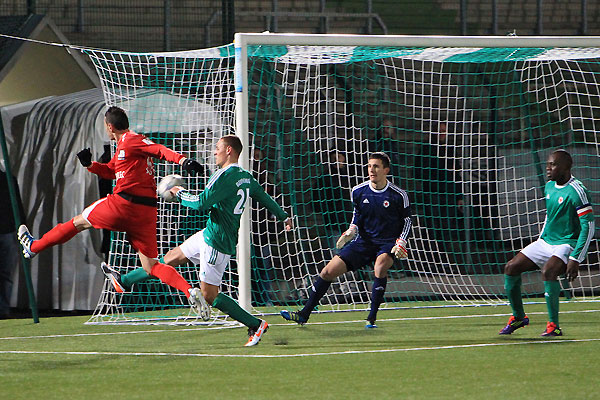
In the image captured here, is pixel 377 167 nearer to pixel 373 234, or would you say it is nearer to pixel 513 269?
pixel 373 234

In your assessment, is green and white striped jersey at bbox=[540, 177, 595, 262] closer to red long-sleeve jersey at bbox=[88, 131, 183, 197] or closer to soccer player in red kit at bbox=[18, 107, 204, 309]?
soccer player in red kit at bbox=[18, 107, 204, 309]

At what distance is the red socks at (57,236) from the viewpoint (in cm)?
873

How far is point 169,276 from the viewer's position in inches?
337

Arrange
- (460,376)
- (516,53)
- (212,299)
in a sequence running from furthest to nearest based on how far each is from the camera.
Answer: (516,53), (212,299), (460,376)

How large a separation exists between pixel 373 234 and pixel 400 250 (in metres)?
0.49

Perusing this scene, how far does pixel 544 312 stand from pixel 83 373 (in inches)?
213

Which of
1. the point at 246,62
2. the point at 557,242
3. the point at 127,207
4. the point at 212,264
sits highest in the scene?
Result: the point at 246,62

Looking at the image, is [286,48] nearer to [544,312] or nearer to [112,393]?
[544,312]

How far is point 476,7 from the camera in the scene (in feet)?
51.7

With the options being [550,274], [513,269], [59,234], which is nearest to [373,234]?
[513,269]

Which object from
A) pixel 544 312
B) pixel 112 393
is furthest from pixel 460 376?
pixel 544 312

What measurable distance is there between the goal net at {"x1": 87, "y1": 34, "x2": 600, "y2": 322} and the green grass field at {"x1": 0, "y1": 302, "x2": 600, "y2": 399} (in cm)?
134

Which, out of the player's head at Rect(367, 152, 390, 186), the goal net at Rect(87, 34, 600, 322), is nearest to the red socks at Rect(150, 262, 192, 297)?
the goal net at Rect(87, 34, 600, 322)

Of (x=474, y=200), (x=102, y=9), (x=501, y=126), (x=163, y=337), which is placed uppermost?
(x=102, y=9)
